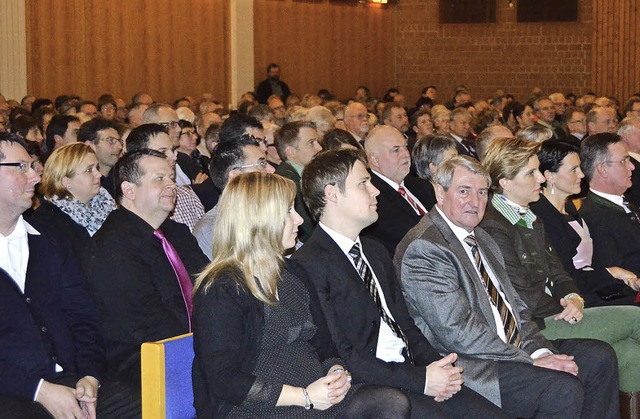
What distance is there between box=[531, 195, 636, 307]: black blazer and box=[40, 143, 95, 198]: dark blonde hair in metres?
2.35

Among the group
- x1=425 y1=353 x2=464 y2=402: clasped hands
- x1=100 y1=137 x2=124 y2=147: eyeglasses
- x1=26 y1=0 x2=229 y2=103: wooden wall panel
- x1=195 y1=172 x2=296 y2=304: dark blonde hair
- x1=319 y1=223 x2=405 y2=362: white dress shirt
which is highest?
x1=26 y1=0 x2=229 y2=103: wooden wall panel

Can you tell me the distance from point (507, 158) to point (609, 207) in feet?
3.73

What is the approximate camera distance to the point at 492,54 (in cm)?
1950

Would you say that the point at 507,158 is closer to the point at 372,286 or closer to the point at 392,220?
the point at 392,220

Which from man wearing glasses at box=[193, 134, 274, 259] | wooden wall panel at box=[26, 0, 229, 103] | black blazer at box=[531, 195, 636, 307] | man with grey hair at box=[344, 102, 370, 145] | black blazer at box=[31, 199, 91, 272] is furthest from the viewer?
wooden wall panel at box=[26, 0, 229, 103]

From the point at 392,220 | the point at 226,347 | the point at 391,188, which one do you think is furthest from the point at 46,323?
the point at 391,188

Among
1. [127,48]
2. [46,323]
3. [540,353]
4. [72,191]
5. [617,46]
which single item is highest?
[617,46]

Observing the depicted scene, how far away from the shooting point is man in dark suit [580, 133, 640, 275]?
213 inches

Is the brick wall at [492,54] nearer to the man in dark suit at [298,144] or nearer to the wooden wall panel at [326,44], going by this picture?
the wooden wall panel at [326,44]

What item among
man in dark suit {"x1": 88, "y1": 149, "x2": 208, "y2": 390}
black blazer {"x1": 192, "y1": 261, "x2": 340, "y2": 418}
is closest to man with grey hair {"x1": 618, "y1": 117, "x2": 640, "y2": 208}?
man in dark suit {"x1": 88, "y1": 149, "x2": 208, "y2": 390}

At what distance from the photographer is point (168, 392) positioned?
3.12 metres

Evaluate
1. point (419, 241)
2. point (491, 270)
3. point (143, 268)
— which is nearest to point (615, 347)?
point (491, 270)

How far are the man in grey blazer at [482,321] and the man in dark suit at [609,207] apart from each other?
4.12ft

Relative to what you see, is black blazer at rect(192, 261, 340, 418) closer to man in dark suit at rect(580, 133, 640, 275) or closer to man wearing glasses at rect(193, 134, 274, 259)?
man wearing glasses at rect(193, 134, 274, 259)
